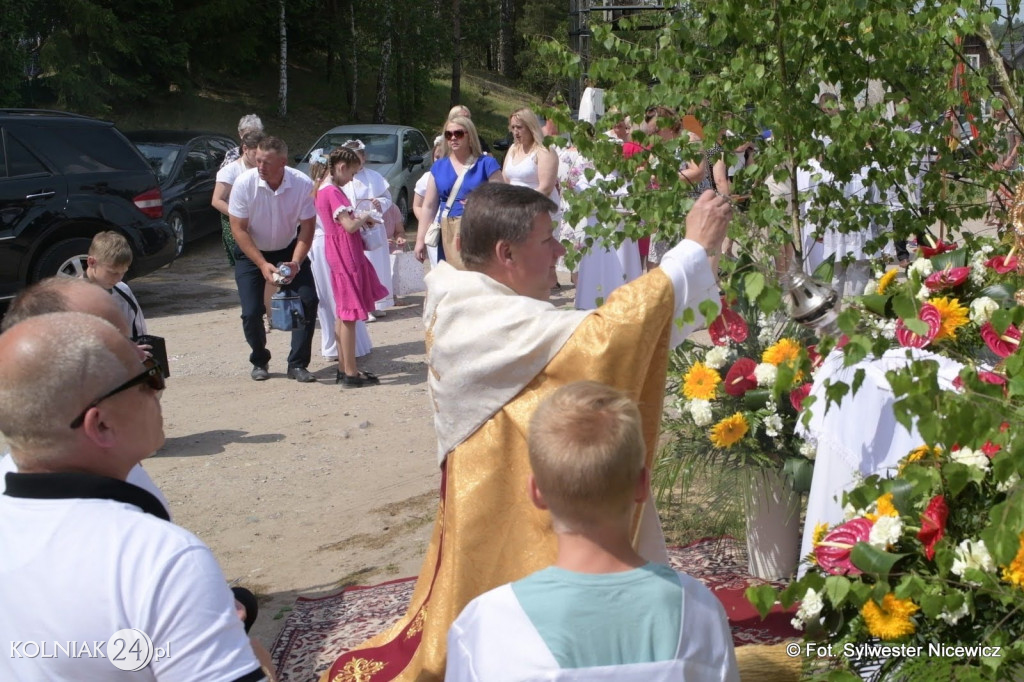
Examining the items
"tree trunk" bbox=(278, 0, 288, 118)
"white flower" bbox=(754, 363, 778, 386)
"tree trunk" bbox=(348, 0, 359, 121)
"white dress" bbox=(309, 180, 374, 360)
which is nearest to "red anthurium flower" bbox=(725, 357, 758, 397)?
"white flower" bbox=(754, 363, 778, 386)

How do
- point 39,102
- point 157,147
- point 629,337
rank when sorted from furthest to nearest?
point 39,102, point 157,147, point 629,337

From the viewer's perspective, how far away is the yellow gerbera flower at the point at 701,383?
4.31 metres

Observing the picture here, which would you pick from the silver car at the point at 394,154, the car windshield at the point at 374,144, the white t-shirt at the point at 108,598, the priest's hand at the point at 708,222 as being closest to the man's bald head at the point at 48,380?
the white t-shirt at the point at 108,598

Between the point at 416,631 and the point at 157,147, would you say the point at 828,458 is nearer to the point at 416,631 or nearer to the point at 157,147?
the point at 416,631

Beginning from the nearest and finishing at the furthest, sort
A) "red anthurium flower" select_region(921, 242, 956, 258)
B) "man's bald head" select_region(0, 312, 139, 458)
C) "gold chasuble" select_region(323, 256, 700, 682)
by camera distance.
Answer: "man's bald head" select_region(0, 312, 139, 458)
"gold chasuble" select_region(323, 256, 700, 682)
"red anthurium flower" select_region(921, 242, 956, 258)

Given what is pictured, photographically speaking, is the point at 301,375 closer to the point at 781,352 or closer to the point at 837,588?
the point at 781,352

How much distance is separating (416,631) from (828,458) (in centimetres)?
148

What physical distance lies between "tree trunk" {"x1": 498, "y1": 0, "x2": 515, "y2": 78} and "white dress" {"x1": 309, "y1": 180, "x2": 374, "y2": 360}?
37.5m

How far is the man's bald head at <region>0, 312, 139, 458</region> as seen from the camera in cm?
194

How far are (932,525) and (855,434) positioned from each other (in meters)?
0.78

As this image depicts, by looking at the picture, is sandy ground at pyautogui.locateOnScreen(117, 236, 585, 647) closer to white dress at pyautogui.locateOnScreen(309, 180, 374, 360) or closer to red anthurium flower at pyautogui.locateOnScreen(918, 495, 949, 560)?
white dress at pyautogui.locateOnScreen(309, 180, 374, 360)

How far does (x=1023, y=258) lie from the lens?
3496mm

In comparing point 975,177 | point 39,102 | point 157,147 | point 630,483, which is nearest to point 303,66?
point 39,102

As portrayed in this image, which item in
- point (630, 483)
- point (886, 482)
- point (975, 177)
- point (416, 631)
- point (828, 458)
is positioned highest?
point (975, 177)
